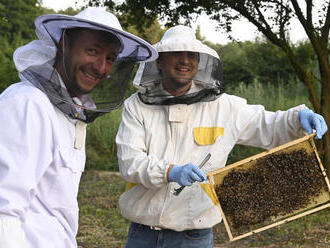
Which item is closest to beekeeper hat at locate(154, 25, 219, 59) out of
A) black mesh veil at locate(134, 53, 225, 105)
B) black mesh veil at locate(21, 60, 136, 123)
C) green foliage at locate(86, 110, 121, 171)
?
black mesh veil at locate(134, 53, 225, 105)

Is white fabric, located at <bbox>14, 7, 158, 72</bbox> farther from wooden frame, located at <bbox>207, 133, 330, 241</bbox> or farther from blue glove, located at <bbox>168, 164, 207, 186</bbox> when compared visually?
wooden frame, located at <bbox>207, 133, 330, 241</bbox>

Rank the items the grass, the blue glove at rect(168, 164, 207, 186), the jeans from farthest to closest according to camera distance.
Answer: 1. the grass
2. the jeans
3. the blue glove at rect(168, 164, 207, 186)

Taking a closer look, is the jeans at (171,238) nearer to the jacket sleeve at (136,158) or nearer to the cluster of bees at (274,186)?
the cluster of bees at (274,186)

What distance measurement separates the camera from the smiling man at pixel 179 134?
3135 millimetres

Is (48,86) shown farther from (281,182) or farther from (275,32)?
(275,32)

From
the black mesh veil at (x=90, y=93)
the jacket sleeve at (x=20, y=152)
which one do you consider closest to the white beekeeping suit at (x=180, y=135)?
the black mesh veil at (x=90, y=93)

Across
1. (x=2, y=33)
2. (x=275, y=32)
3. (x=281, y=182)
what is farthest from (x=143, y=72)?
(x=2, y=33)

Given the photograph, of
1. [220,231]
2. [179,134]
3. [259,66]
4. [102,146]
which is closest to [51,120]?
[179,134]

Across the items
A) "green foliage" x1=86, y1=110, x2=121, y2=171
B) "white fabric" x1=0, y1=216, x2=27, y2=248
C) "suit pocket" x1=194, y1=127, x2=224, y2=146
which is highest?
"suit pocket" x1=194, y1=127, x2=224, y2=146

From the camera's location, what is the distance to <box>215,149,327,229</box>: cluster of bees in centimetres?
333

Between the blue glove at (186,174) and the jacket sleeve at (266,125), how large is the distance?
0.52 m

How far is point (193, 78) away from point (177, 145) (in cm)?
50

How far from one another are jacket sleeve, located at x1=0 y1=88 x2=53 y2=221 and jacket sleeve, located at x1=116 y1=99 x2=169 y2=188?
1.18 meters

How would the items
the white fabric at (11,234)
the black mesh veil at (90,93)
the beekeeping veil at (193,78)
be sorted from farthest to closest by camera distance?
the beekeeping veil at (193,78), the black mesh veil at (90,93), the white fabric at (11,234)
